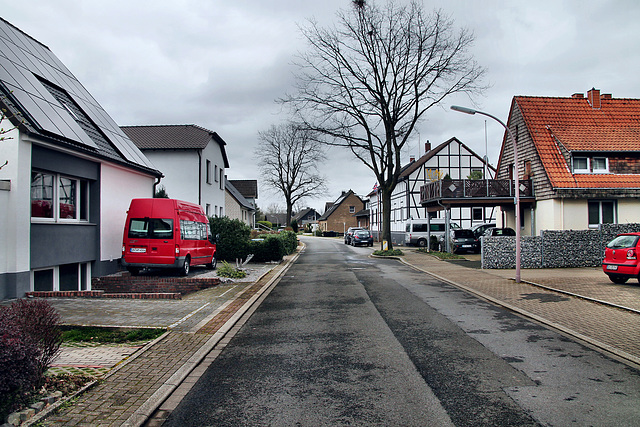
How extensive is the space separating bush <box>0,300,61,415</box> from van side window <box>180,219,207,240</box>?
379 inches

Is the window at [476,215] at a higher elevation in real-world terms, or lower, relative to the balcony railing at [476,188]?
lower

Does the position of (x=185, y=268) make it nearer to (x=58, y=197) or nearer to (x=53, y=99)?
(x=58, y=197)

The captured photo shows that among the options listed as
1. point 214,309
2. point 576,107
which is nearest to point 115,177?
point 214,309

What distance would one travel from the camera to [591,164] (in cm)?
2284

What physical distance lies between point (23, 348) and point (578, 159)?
24788mm

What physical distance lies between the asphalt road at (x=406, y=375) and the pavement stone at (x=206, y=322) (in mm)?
370

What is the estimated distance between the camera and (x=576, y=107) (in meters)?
25.8

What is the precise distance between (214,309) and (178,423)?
17.8 feet

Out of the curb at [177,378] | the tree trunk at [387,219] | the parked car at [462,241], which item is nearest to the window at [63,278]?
the curb at [177,378]

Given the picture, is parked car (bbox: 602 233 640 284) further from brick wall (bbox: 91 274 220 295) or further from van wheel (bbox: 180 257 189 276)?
van wheel (bbox: 180 257 189 276)

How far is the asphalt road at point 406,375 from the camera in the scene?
166 inches

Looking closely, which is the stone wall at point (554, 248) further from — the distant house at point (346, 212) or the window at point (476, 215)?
the distant house at point (346, 212)

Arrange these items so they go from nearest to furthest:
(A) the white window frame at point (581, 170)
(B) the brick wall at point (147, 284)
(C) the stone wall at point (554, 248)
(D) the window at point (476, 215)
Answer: (B) the brick wall at point (147, 284), (C) the stone wall at point (554, 248), (A) the white window frame at point (581, 170), (D) the window at point (476, 215)

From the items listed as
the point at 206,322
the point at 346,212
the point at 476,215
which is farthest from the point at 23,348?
the point at 346,212
